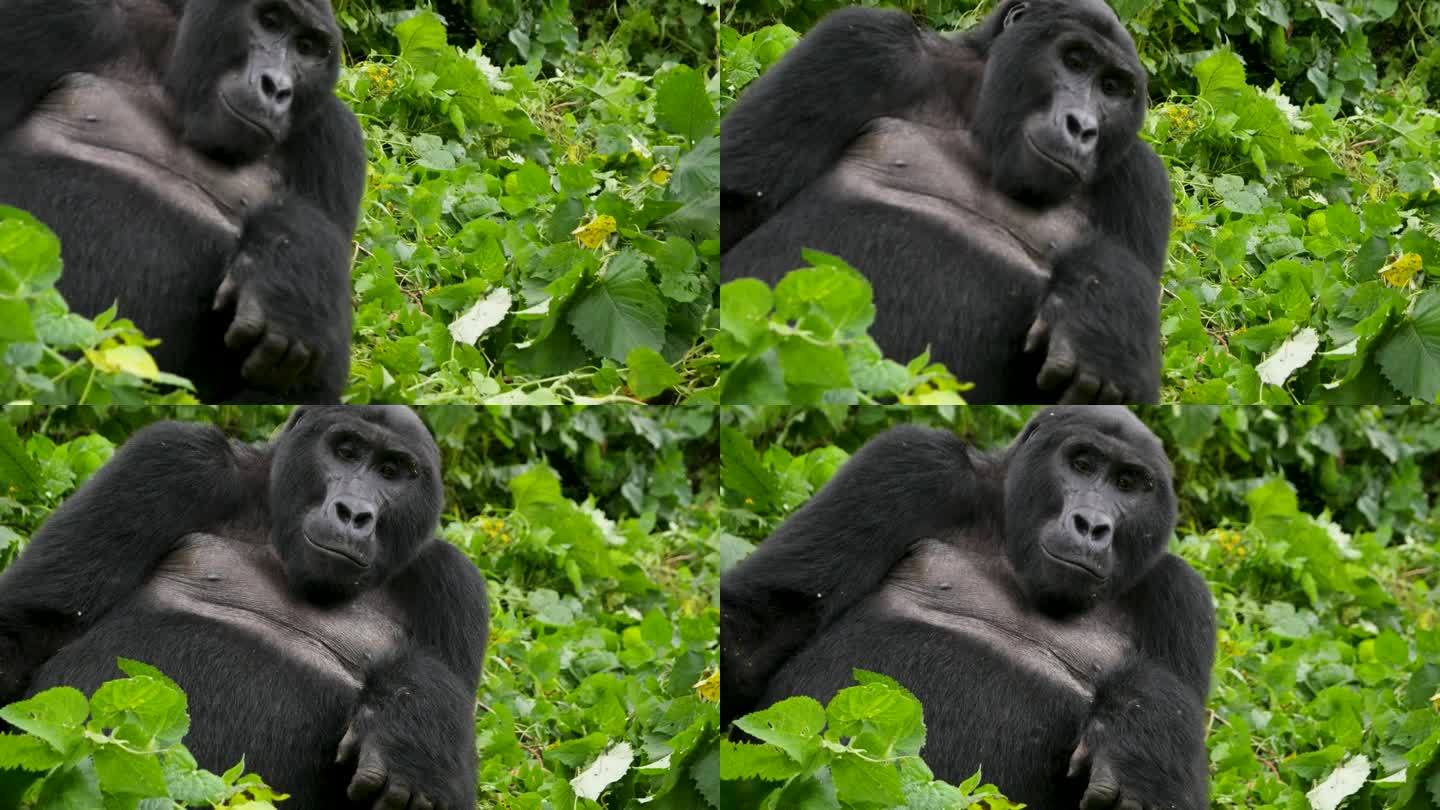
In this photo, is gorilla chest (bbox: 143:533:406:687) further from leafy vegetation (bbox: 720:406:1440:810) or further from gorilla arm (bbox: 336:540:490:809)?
leafy vegetation (bbox: 720:406:1440:810)

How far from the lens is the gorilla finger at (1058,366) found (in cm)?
337

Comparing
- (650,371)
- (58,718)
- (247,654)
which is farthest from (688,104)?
(58,718)

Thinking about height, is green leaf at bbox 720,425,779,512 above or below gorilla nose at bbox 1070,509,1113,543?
below

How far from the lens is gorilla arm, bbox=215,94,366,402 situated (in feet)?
10.8

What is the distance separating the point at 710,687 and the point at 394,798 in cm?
61

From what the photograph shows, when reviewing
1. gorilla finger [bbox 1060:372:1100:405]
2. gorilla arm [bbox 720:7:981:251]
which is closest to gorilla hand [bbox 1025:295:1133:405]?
gorilla finger [bbox 1060:372:1100:405]

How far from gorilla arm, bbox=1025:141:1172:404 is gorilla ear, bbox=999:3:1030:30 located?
300 mm

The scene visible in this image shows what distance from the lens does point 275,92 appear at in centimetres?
332

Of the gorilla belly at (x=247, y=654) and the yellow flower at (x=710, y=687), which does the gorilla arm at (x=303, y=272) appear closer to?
the gorilla belly at (x=247, y=654)

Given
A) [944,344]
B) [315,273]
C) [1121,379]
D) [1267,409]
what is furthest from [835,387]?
[1267,409]

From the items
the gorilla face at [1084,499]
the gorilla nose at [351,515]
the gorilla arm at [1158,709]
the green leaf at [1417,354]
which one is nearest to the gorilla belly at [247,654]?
the gorilla nose at [351,515]

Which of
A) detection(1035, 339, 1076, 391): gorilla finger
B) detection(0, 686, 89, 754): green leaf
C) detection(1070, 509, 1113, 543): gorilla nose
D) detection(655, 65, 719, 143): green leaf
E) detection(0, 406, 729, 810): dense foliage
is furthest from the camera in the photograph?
detection(655, 65, 719, 143): green leaf

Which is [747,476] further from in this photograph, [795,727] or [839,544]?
[795,727]

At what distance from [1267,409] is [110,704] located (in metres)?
3.39
